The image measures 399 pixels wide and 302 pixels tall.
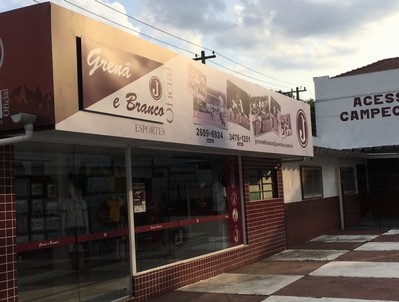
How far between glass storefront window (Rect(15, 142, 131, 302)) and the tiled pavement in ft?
3.85

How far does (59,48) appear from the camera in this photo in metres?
6.01

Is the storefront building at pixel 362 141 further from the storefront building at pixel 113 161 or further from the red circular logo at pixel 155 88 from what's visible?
the red circular logo at pixel 155 88

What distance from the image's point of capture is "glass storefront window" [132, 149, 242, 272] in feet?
28.9

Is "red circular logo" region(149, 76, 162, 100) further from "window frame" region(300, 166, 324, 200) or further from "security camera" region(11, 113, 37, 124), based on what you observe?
"window frame" region(300, 166, 324, 200)

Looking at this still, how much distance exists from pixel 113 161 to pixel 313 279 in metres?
4.31

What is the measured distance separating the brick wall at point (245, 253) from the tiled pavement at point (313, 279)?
0.59 feet

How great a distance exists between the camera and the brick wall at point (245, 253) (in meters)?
8.69

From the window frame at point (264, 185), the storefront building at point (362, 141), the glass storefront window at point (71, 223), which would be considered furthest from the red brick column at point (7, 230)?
the storefront building at point (362, 141)

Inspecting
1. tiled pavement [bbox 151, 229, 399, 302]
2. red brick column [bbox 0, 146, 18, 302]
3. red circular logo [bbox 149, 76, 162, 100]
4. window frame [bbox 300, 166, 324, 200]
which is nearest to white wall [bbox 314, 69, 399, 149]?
window frame [bbox 300, 166, 324, 200]

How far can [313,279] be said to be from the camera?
31.8ft

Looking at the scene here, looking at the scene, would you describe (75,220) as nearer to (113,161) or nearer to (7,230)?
(113,161)

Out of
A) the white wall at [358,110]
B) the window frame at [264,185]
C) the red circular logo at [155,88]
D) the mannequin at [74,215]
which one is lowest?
the mannequin at [74,215]

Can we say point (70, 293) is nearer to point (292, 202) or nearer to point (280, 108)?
point (280, 108)

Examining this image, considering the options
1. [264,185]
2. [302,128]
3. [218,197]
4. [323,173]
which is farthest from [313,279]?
[323,173]
